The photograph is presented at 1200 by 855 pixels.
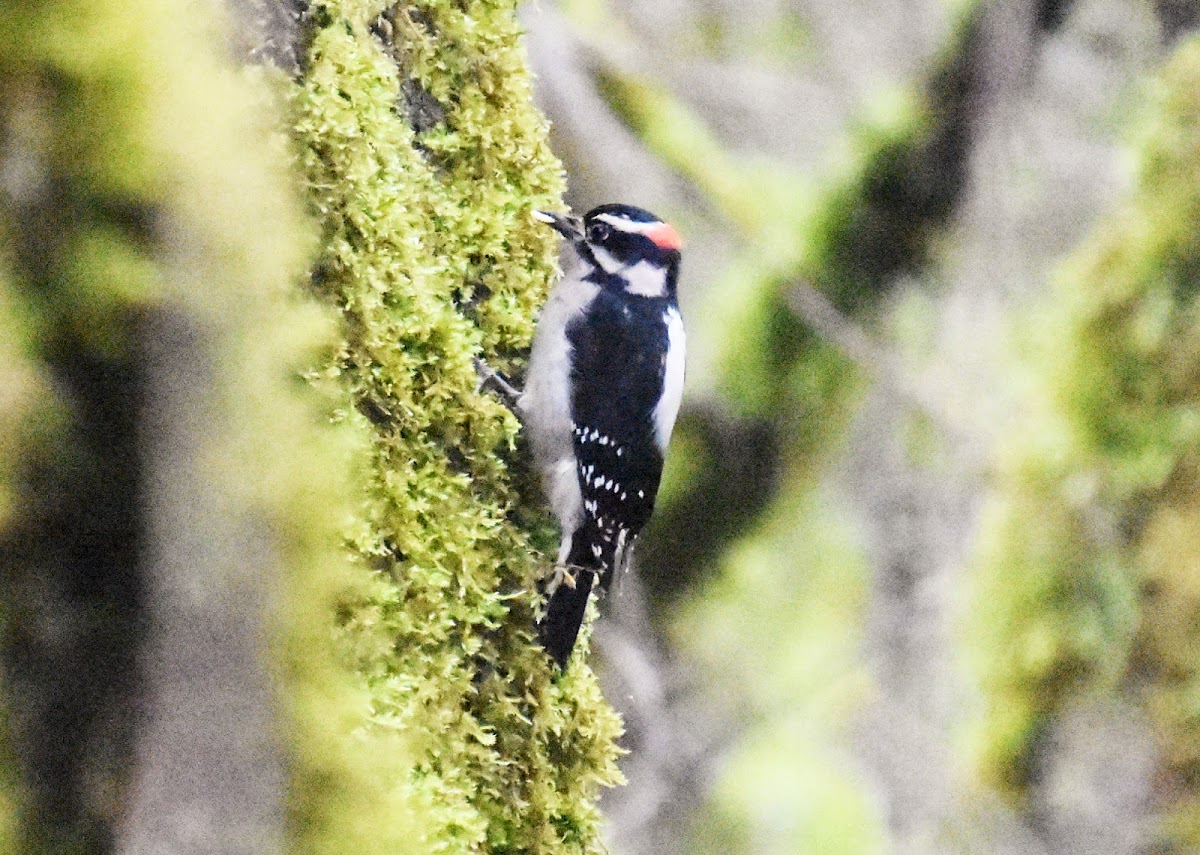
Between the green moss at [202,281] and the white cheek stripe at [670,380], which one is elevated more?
the white cheek stripe at [670,380]

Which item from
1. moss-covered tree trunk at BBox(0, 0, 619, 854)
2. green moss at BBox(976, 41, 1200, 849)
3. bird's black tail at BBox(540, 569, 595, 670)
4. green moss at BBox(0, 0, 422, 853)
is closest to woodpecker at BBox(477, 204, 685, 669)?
bird's black tail at BBox(540, 569, 595, 670)

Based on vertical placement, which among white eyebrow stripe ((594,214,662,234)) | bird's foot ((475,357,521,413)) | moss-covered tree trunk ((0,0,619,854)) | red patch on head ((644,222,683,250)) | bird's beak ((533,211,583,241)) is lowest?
moss-covered tree trunk ((0,0,619,854))

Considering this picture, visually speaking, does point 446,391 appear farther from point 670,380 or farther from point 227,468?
point 670,380

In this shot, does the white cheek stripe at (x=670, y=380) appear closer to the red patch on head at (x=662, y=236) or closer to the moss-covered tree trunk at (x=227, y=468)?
the red patch on head at (x=662, y=236)

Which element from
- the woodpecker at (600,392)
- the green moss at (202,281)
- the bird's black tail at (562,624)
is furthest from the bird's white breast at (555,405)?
the green moss at (202,281)

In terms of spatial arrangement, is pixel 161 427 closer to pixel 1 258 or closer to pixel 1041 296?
pixel 1 258

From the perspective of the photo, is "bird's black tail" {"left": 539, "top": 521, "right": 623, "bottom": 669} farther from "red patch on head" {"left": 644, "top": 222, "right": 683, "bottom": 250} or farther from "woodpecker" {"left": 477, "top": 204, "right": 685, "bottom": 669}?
"red patch on head" {"left": 644, "top": 222, "right": 683, "bottom": 250}

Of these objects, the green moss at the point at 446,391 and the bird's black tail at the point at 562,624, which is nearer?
the green moss at the point at 446,391

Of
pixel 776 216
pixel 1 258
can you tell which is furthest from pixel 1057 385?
pixel 1 258
